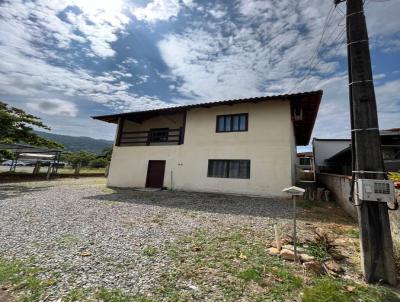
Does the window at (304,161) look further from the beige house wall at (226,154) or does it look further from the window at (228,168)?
the window at (228,168)

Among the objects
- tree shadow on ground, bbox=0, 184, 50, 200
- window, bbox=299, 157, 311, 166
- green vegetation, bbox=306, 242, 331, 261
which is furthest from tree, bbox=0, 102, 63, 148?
window, bbox=299, 157, 311, 166

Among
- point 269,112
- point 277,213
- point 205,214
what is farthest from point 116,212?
point 269,112

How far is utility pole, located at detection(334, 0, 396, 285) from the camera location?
3.22 metres

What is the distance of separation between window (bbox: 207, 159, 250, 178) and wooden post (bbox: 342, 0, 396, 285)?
8.53 m

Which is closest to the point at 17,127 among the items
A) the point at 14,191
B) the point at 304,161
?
the point at 14,191

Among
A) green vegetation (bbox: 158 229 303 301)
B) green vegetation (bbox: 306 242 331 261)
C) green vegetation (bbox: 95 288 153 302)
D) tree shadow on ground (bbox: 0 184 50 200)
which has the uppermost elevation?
green vegetation (bbox: 306 242 331 261)

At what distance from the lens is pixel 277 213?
777 centimetres

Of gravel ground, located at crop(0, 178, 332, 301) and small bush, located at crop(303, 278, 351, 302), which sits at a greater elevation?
small bush, located at crop(303, 278, 351, 302)

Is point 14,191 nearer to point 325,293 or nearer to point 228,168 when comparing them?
point 228,168

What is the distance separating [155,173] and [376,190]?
1332 cm

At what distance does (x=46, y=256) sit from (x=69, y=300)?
1726mm

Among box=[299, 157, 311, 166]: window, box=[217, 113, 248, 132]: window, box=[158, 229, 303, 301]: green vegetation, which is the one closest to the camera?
box=[158, 229, 303, 301]: green vegetation

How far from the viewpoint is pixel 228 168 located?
12719mm

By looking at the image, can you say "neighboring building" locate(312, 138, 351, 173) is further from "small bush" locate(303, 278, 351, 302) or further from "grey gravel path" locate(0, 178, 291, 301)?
"small bush" locate(303, 278, 351, 302)
